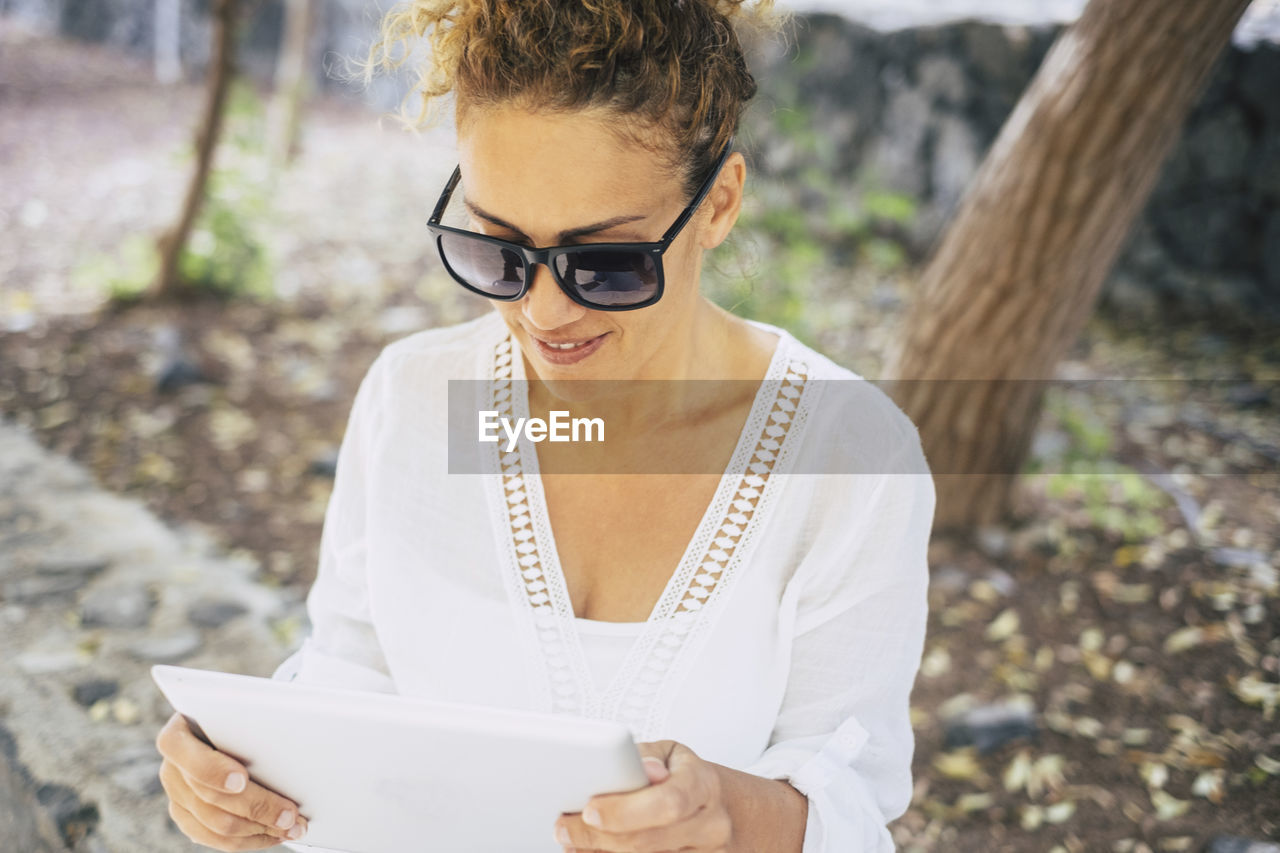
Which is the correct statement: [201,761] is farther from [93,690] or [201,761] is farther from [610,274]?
[93,690]

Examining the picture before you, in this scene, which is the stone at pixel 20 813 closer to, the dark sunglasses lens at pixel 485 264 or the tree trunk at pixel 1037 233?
the dark sunglasses lens at pixel 485 264

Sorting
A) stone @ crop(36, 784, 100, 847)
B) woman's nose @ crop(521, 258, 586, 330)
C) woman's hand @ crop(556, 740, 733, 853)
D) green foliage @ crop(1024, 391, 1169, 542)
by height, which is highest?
woman's nose @ crop(521, 258, 586, 330)

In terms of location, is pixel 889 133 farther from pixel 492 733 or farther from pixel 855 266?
pixel 492 733

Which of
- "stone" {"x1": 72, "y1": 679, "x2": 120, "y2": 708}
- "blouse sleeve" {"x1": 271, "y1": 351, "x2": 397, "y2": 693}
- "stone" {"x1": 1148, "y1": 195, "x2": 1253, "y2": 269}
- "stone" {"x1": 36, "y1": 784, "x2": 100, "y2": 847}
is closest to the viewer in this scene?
"blouse sleeve" {"x1": 271, "y1": 351, "x2": 397, "y2": 693}

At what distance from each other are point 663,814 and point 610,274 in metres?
0.64

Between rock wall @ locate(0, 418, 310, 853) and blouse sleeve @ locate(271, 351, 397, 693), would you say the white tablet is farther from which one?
rock wall @ locate(0, 418, 310, 853)

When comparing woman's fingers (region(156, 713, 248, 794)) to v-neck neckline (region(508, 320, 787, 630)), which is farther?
v-neck neckline (region(508, 320, 787, 630))

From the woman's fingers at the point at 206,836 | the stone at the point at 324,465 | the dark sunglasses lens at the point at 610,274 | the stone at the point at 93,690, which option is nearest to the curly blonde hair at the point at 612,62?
the dark sunglasses lens at the point at 610,274

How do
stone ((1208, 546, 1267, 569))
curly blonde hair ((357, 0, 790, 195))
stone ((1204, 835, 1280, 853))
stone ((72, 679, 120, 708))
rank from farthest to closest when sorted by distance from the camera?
stone ((1208, 546, 1267, 569)) < stone ((72, 679, 120, 708)) < stone ((1204, 835, 1280, 853)) < curly blonde hair ((357, 0, 790, 195))

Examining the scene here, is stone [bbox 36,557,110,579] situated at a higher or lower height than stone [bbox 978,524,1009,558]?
lower

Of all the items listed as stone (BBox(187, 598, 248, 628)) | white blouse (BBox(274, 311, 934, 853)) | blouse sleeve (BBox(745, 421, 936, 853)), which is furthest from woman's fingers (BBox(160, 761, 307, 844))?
stone (BBox(187, 598, 248, 628))

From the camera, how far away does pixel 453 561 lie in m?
1.61

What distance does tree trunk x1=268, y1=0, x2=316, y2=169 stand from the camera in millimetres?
7051

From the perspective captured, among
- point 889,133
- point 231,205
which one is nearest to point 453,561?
point 231,205
